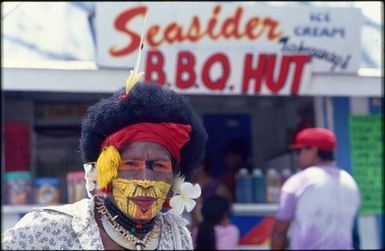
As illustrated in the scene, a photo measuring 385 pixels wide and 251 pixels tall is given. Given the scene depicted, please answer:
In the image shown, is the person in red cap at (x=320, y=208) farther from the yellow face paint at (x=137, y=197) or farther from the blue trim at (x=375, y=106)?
the yellow face paint at (x=137, y=197)

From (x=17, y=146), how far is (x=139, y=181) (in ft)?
15.2

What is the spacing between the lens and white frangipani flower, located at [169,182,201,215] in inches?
127

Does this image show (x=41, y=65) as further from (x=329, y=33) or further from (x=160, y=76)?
(x=329, y=33)

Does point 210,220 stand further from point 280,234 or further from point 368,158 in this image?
point 368,158

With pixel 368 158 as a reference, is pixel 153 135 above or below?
above

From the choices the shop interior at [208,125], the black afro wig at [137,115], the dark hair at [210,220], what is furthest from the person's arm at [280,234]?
the black afro wig at [137,115]

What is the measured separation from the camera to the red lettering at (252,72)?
728 centimetres

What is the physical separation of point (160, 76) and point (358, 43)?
75.0 inches

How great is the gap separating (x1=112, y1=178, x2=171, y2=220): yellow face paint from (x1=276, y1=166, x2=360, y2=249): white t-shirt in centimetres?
296

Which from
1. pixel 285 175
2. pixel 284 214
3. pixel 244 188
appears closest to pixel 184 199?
pixel 284 214

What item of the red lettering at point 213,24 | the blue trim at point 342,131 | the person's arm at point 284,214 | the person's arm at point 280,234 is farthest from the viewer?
the blue trim at point 342,131

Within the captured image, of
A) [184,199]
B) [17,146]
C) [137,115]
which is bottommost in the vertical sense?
[184,199]

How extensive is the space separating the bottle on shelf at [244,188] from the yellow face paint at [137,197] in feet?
15.2

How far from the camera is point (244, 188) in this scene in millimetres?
7688
